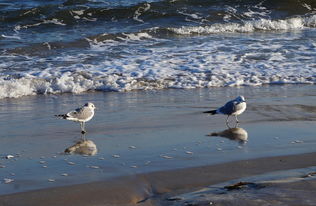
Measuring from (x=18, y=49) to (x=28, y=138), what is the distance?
22.2 feet

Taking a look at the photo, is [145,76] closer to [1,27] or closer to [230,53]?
[230,53]

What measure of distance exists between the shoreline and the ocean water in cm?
438

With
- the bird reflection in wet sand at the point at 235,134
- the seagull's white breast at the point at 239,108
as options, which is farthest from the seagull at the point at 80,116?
the seagull's white breast at the point at 239,108

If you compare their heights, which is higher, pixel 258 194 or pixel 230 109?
pixel 230 109

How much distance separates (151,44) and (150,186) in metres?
8.79

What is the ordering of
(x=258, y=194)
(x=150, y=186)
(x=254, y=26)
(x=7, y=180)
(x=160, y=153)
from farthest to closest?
(x=254, y=26) < (x=160, y=153) < (x=7, y=180) < (x=150, y=186) < (x=258, y=194)

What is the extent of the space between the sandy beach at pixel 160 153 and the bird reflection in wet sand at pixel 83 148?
2.0 inches

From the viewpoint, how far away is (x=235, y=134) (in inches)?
257

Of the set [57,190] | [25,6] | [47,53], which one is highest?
[25,6]

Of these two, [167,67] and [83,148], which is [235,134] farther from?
[167,67]

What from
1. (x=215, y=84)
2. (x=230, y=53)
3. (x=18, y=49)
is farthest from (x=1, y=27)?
(x=215, y=84)

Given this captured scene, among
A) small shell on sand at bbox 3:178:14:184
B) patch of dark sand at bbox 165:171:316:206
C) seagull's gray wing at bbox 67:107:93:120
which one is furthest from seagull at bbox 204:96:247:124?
small shell on sand at bbox 3:178:14:184

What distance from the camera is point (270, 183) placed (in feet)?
15.2

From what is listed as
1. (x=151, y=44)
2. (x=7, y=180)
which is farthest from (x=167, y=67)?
(x=7, y=180)
